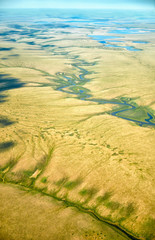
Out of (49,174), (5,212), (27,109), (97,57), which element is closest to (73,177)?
(49,174)

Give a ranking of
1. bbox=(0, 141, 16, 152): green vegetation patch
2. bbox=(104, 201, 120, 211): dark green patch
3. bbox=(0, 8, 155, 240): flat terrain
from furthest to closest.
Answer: bbox=(0, 141, 16, 152): green vegetation patch → bbox=(104, 201, 120, 211): dark green patch → bbox=(0, 8, 155, 240): flat terrain

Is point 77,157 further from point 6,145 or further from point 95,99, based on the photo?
point 95,99

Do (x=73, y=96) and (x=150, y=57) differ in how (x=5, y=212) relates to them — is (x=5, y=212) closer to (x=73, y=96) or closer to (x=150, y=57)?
(x=73, y=96)

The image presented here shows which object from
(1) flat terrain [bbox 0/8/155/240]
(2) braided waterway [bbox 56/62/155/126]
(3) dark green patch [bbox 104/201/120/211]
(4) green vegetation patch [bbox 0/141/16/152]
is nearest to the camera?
(1) flat terrain [bbox 0/8/155/240]

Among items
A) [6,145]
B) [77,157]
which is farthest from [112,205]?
[6,145]

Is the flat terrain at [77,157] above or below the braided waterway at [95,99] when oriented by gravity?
below

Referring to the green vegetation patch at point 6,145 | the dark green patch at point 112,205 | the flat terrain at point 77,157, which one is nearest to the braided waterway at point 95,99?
the flat terrain at point 77,157

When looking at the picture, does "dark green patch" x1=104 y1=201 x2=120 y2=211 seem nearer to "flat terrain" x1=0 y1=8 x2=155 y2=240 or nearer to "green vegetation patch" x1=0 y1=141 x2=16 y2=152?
"flat terrain" x1=0 y1=8 x2=155 y2=240

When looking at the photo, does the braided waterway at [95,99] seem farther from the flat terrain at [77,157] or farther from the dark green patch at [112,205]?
the dark green patch at [112,205]

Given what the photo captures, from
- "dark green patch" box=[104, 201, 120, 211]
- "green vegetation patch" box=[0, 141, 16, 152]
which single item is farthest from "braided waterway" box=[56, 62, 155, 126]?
"green vegetation patch" box=[0, 141, 16, 152]
